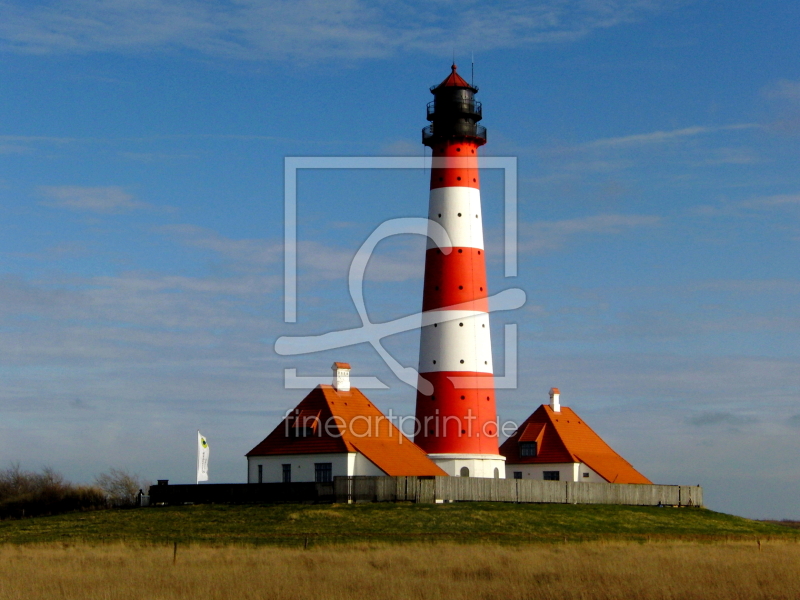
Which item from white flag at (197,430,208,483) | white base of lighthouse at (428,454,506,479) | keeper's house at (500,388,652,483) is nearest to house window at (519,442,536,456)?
keeper's house at (500,388,652,483)

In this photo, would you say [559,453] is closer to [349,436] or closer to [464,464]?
[464,464]

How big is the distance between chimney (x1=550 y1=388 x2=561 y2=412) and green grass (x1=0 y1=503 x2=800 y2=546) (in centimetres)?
1383

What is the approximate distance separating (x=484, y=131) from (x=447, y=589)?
1333 inches

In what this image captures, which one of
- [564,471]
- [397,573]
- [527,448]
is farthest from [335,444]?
[397,573]

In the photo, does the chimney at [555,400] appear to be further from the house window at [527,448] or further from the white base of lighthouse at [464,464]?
the white base of lighthouse at [464,464]

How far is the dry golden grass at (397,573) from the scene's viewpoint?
25.1 meters

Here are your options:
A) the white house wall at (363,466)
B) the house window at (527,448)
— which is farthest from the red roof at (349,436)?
the house window at (527,448)

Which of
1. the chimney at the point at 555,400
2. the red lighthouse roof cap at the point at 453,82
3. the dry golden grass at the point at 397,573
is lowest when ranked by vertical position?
the dry golden grass at the point at 397,573

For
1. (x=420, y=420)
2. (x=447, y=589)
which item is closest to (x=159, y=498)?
(x=420, y=420)

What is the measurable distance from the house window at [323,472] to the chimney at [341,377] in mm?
4624

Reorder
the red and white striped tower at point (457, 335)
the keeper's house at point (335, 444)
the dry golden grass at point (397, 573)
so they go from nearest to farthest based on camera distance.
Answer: the dry golden grass at point (397, 573) < the keeper's house at point (335, 444) < the red and white striped tower at point (457, 335)

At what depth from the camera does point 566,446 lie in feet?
204

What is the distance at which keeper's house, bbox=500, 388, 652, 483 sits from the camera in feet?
203

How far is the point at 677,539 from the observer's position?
4206 centimetres
